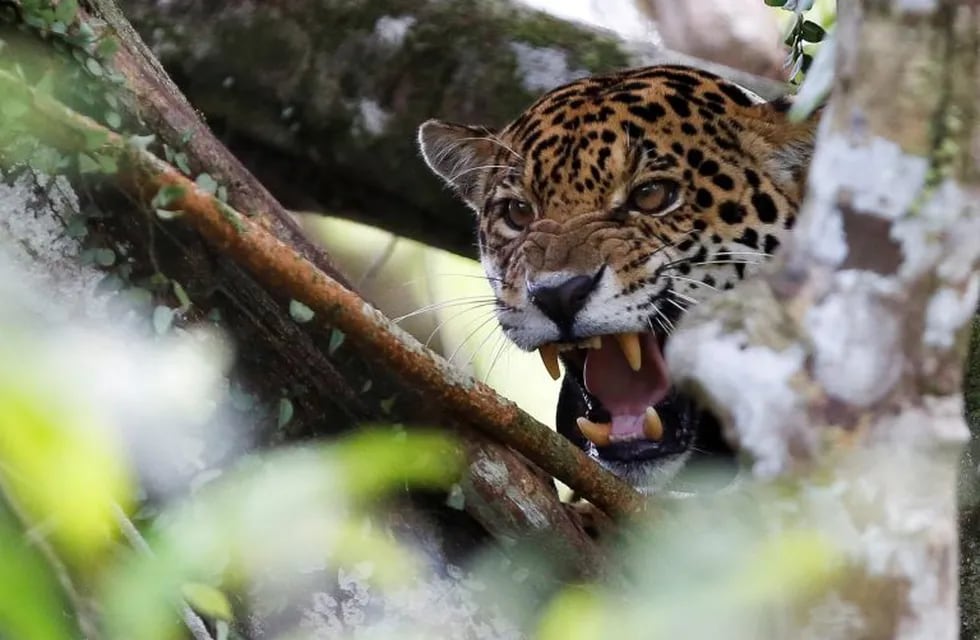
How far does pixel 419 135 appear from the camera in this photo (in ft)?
11.3

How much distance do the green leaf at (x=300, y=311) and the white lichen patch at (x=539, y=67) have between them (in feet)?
6.42

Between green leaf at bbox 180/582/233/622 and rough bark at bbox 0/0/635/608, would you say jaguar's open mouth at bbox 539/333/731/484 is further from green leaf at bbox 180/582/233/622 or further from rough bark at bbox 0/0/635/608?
green leaf at bbox 180/582/233/622

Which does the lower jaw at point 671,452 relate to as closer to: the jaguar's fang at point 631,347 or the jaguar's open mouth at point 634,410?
the jaguar's open mouth at point 634,410

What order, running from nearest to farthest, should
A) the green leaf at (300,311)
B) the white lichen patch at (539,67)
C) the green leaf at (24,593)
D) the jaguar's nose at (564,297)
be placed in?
the green leaf at (24,593), the green leaf at (300,311), the jaguar's nose at (564,297), the white lichen patch at (539,67)

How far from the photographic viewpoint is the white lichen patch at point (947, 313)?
1.36 m

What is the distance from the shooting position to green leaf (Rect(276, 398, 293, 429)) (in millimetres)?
1826

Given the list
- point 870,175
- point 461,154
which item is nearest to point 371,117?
point 461,154

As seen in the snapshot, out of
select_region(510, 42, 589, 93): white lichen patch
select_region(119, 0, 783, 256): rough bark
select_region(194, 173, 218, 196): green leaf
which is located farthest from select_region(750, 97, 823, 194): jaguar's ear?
select_region(194, 173, 218, 196): green leaf

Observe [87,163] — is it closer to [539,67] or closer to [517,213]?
[517,213]

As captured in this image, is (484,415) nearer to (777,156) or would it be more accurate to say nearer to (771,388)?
(771,388)

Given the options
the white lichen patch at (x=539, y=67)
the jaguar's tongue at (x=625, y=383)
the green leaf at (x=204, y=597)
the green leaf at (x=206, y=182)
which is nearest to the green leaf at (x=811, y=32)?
the white lichen patch at (x=539, y=67)

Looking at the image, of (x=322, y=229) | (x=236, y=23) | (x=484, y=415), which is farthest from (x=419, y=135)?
(x=322, y=229)

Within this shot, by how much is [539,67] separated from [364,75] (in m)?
0.47

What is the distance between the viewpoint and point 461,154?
3422 mm
